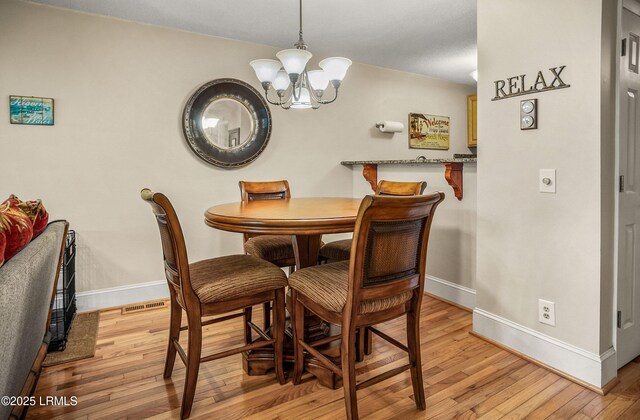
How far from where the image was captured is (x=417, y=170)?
10.2 feet

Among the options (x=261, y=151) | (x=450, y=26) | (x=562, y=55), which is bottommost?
(x=261, y=151)

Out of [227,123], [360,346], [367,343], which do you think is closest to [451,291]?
[367,343]

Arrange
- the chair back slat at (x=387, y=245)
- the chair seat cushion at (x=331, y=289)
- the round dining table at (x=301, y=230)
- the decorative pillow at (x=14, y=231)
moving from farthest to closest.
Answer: the round dining table at (x=301, y=230), the chair seat cushion at (x=331, y=289), the chair back slat at (x=387, y=245), the decorative pillow at (x=14, y=231)

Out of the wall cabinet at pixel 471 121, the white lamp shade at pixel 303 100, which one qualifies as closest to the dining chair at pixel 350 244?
the white lamp shade at pixel 303 100

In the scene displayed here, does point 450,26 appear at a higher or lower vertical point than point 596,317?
higher

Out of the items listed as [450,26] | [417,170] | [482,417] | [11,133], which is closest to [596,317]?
[482,417]

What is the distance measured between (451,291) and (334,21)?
91.5 inches

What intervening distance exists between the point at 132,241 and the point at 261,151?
133cm

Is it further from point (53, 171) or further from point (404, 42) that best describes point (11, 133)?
point (404, 42)

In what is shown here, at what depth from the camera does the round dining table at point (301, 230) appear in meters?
1.58

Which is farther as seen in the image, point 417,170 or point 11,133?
point 417,170

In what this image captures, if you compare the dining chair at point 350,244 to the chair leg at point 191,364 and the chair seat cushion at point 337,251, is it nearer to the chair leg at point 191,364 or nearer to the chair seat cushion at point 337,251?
the chair seat cushion at point 337,251

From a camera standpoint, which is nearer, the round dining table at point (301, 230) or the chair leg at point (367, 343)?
the round dining table at point (301, 230)

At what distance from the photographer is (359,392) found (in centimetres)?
177
